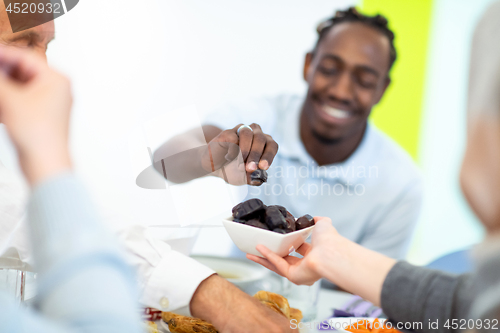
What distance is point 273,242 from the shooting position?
504 mm

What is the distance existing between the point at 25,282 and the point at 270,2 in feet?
3.46

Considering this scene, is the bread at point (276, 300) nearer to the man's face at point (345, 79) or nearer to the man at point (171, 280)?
the man at point (171, 280)

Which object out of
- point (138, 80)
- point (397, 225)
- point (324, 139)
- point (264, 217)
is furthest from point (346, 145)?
point (264, 217)

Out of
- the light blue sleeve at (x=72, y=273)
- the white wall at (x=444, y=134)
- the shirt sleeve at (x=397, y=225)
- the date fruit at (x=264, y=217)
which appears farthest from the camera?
the white wall at (x=444, y=134)

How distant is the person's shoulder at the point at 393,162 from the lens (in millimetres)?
1288

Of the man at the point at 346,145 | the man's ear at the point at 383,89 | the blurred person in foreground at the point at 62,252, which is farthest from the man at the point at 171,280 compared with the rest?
the man's ear at the point at 383,89

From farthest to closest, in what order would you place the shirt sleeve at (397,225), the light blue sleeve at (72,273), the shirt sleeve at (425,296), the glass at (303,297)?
the shirt sleeve at (397,225) → the glass at (303,297) → the shirt sleeve at (425,296) → the light blue sleeve at (72,273)

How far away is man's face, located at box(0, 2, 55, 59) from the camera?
2.11ft

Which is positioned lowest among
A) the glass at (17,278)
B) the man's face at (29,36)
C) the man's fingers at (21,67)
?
the glass at (17,278)

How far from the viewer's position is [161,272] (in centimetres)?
60

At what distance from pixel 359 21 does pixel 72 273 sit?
1.23m

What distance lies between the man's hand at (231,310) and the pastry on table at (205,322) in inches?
0.4

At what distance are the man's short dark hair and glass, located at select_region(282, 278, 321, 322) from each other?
3.06 ft

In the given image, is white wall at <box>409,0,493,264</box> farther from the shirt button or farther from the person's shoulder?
the shirt button
